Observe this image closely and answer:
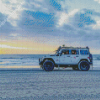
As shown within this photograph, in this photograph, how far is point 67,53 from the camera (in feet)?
50.1

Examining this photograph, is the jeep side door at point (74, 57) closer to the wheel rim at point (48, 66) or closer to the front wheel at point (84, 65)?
the front wheel at point (84, 65)

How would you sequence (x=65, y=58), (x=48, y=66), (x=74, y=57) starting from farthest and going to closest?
(x=74, y=57), (x=65, y=58), (x=48, y=66)

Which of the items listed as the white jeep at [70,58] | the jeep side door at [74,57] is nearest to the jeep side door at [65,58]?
the white jeep at [70,58]

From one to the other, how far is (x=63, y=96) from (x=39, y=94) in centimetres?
88

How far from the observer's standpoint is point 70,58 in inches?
599

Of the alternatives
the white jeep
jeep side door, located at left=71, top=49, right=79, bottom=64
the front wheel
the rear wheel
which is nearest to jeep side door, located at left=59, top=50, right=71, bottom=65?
the white jeep

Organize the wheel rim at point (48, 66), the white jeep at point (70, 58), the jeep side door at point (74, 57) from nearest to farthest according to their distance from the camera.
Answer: the wheel rim at point (48, 66) → the white jeep at point (70, 58) → the jeep side door at point (74, 57)

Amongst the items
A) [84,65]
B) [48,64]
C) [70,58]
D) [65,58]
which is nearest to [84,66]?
[84,65]

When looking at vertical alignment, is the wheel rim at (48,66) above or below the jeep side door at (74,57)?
below

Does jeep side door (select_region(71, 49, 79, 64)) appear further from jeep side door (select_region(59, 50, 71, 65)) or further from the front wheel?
the front wheel

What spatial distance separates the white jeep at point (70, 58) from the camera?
49.4 ft

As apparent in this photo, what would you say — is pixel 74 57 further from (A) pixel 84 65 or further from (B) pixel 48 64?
(B) pixel 48 64

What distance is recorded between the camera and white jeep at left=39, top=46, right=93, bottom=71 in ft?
49.4

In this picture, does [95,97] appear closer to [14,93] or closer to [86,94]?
[86,94]
